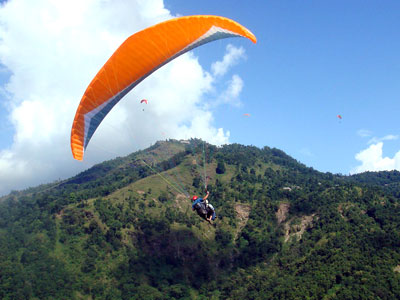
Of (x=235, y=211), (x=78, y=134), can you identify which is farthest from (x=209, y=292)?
(x=78, y=134)

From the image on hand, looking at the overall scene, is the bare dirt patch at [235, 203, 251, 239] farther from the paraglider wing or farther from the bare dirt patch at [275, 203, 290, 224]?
the paraglider wing

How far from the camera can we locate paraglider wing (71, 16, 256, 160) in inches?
686

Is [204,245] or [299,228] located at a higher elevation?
[204,245]

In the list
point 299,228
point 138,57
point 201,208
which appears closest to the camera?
point 138,57

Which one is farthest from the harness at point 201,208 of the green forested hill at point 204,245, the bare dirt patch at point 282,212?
the bare dirt patch at point 282,212

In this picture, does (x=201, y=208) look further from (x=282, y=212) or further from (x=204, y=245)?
(x=282, y=212)

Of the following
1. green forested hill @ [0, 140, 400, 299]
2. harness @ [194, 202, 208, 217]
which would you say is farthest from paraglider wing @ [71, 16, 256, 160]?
green forested hill @ [0, 140, 400, 299]

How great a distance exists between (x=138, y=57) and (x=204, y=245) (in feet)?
251

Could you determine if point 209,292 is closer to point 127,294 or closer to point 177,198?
point 127,294

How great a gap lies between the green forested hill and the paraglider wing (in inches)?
1406

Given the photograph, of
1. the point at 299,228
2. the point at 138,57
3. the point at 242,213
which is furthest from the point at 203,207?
the point at 242,213

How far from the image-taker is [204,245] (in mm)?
88875

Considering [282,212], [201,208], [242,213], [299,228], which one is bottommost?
[299,228]

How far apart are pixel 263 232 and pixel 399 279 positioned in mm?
43292
